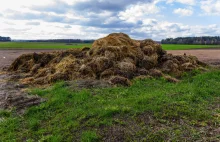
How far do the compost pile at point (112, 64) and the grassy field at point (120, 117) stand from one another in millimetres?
2040

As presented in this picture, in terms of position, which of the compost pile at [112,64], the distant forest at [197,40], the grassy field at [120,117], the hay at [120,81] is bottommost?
the grassy field at [120,117]

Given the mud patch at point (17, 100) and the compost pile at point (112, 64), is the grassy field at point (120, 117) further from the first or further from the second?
the compost pile at point (112, 64)

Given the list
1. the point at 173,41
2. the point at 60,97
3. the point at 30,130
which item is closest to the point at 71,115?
the point at 30,130

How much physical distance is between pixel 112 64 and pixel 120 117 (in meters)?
5.31

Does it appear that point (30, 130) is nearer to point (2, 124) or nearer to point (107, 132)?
point (2, 124)

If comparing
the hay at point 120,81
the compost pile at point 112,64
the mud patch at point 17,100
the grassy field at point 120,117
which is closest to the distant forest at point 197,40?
the compost pile at point 112,64

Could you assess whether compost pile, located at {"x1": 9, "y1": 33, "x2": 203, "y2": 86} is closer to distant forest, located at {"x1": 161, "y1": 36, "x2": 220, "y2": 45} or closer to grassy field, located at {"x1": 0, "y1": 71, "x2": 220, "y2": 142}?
grassy field, located at {"x1": 0, "y1": 71, "x2": 220, "y2": 142}

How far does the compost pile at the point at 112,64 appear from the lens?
10.2 metres

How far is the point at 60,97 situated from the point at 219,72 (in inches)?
285

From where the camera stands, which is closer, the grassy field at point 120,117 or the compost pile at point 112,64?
the grassy field at point 120,117

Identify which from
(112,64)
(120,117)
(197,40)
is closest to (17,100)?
(120,117)

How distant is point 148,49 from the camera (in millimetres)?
12516

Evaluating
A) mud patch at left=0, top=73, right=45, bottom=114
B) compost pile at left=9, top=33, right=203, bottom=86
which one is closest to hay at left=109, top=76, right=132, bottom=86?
compost pile at left=9, top=33, right=203, bottom=86

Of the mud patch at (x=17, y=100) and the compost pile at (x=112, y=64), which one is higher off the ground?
the compost pile at (x=112, y=64)
